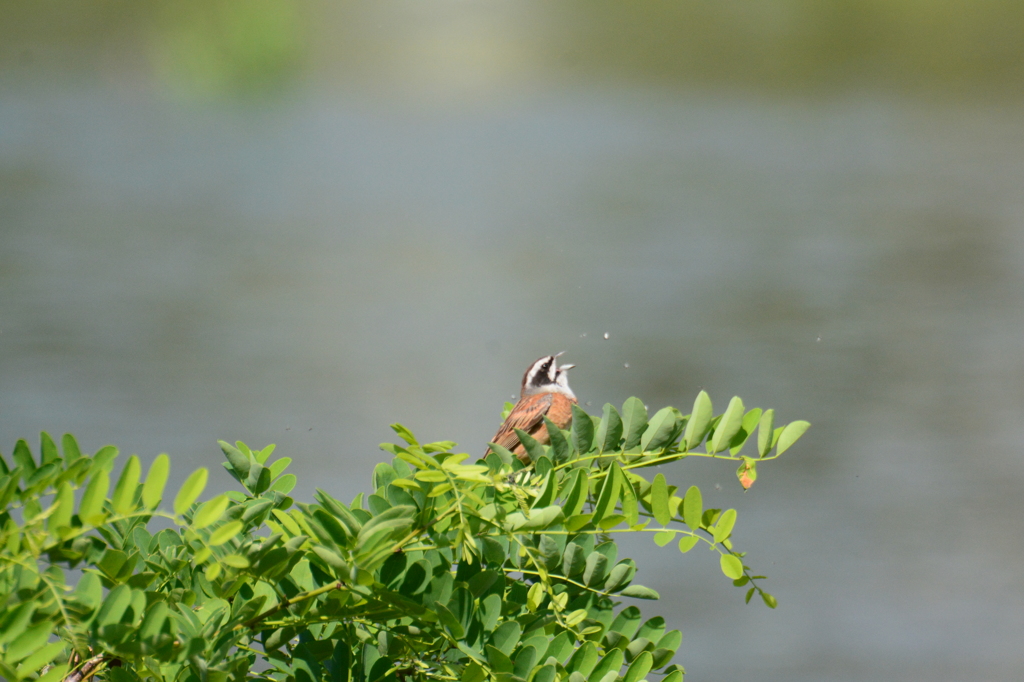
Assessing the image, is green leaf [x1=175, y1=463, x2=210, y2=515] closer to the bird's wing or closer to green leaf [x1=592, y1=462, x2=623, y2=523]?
green leaf [x1=592, y1=462, x2=623, y2=523]

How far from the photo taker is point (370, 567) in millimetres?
478

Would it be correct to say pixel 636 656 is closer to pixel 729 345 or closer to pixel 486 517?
pixel 486 517

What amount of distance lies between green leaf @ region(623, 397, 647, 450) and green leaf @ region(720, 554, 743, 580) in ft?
0.38

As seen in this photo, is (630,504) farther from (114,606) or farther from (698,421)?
(114,606)

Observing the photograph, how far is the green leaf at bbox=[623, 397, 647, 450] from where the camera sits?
0.66 m

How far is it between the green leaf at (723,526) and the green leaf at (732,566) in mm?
15

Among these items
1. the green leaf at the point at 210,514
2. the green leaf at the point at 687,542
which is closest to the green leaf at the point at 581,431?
the green leaf at the point at 687,542

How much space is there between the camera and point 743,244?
5.71ft

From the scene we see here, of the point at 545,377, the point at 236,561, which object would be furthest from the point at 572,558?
the point at 545,377

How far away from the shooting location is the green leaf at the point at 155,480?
475mm

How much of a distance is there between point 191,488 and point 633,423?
1.16 ft

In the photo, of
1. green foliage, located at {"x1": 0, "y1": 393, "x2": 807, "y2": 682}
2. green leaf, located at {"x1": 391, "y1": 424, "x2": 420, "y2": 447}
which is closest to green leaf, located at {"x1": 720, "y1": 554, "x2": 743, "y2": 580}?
green foliage, located at {"x1": 0, "y1": 393, "x2": 807, "y2": 682}

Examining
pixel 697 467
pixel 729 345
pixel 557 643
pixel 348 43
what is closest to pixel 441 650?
pixel 557 643

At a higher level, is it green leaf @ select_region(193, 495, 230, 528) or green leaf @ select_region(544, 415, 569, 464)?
green leaf @ select_region(544, 415, 569, 464)
